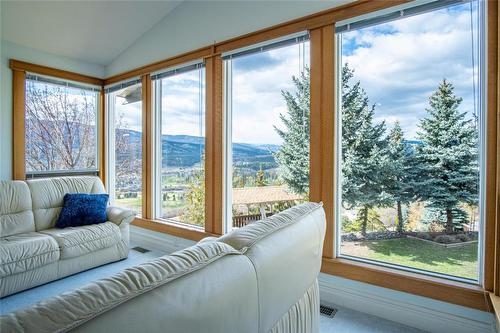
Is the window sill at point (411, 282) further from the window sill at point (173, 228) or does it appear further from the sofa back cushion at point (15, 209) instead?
the sofa back cushion at point (15, 209)

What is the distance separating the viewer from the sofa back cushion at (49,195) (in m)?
3.15

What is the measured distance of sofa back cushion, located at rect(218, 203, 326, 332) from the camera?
100 centimetres

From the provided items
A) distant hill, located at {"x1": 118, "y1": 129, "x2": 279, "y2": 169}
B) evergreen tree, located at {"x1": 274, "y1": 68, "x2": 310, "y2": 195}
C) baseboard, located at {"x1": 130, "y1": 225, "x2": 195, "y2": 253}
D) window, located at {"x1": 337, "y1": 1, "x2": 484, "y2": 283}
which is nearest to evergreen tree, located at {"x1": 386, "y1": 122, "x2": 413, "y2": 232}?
window, located at {"x1": 337, "y1": 1, "x2": 484, "y2": 283}

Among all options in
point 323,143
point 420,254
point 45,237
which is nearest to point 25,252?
point 45,237

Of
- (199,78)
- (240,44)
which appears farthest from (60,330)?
(199,78)

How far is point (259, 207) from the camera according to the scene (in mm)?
3018

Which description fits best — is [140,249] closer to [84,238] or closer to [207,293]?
[84,238]

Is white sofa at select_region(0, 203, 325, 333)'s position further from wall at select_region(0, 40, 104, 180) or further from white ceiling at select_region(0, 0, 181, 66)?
wall at select_region(0, 40, 104, 180)

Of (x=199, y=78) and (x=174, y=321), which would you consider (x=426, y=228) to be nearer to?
(x=174, y=321)

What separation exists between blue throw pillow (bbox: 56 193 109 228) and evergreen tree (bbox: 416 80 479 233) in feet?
10.8

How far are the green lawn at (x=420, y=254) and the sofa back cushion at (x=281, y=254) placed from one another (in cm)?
107

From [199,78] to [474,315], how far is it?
11.1 ft

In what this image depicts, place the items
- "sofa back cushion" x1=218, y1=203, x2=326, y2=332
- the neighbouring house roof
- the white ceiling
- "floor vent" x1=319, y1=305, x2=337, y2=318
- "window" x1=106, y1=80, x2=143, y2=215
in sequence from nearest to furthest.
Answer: "sofa back cushion" x1=218, y1=203, x2=326, y2=332 < "floor vent" x1=319, y1=305, x2=337, y2=318 < the neighbouring house roof < the white ceiling < "window" x1=106, y1=80, x2=143, y2=215

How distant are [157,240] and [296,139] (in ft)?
7.74
